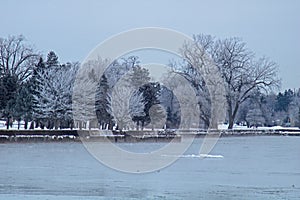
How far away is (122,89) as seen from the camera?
217 feet

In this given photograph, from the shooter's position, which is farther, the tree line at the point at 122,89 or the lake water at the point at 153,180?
the tree line at the point at 122,89

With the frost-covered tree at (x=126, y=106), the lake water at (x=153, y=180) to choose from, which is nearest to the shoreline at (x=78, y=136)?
the frost-covered tree at (x=126, y=106)

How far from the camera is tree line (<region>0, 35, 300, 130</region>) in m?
63.2

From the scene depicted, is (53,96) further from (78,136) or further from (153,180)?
(153,180)

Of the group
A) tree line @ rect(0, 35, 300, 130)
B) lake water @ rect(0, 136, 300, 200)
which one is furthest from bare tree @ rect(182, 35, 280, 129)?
lake water @ rect(0, 136, 300, 200)

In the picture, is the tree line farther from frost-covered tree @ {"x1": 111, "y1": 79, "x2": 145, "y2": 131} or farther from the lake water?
the lake water

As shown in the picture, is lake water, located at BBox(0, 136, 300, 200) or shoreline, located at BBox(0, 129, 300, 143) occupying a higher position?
shoreline, located at BBox(0, 129, 300, 143)

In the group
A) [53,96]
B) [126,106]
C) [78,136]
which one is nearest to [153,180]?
[78,136]

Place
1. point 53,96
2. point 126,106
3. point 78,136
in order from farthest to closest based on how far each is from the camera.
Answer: point 126,106, point 53,96, point 78,136

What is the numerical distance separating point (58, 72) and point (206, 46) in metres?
22.0

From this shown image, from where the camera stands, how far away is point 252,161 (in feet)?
99.1

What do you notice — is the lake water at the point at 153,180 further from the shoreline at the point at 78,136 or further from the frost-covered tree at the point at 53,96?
the frost-covered tree at the point at 53,96

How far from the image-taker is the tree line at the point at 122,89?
63188 mm

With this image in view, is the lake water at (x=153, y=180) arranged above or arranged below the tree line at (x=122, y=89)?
below
